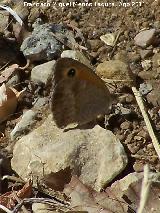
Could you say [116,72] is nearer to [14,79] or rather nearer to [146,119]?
[146,119]

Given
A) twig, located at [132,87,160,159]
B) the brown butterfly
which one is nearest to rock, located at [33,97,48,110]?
the brown butterfly

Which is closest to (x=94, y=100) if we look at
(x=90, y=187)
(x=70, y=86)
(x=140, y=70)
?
(x=70, y=86)

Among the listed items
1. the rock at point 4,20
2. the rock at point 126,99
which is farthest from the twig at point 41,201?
the rock at point 4,20

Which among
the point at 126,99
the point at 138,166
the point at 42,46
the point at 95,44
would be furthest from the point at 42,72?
the point at 138,166

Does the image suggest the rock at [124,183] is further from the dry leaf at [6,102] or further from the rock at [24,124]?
the dry leaf at [6,102]

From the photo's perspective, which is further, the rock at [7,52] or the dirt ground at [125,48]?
the rock at [7,52]
